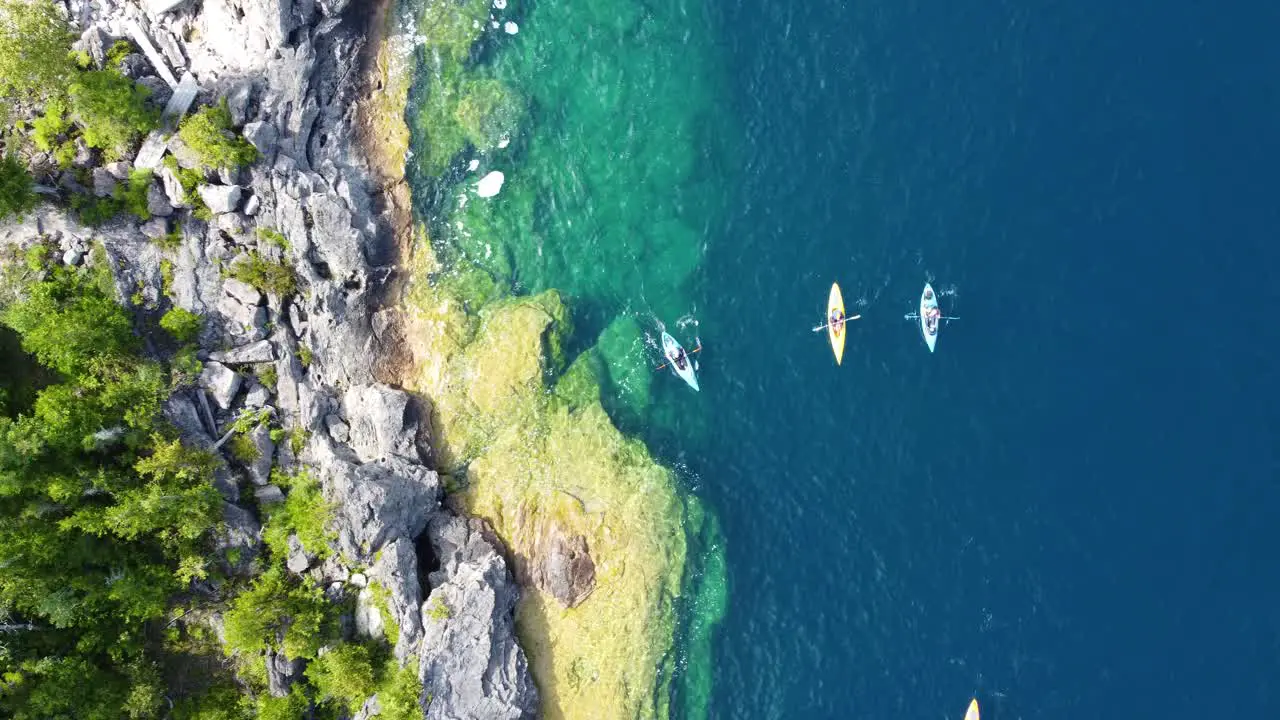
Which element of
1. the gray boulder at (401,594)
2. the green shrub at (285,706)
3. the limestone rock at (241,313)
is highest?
the limestone rock at (241,313)

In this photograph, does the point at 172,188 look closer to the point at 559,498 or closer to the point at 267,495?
the point at 267,495

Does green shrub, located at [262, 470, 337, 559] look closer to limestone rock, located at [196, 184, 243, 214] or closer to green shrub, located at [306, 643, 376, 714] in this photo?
green shrub, located at [306, 643, 376, 714]

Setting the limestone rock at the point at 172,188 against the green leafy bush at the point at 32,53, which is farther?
the limestone rock at the point at 172,188

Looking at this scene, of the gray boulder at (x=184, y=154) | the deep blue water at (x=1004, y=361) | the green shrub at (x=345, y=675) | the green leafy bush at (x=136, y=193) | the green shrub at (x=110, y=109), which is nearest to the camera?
the green shrub at (x=110, y=109)

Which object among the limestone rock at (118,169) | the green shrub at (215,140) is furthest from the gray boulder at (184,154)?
the limestone rock at (118,169)

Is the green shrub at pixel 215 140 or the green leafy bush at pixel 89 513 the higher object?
the green shrub at pixel 215 140

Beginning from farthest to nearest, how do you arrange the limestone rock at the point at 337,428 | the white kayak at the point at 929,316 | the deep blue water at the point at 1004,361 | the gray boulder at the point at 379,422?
the white kayak at the point at 929,316 → the deep blue water at the point at 1004,361 → the limestone rock at the point at 337,428 → the gray boulder at the point at 379,422

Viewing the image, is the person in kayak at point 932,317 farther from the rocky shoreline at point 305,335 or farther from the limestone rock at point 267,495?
the limestone rock at point 267,495

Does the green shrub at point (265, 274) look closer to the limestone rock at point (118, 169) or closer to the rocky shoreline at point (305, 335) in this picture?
the rocky shoreline at point (305, 335)

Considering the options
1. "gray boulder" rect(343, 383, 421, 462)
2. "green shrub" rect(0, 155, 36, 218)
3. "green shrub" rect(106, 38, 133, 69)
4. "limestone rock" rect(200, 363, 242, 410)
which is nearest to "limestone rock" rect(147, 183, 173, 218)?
"green shrub" rect(0, 155, 36, 218)
